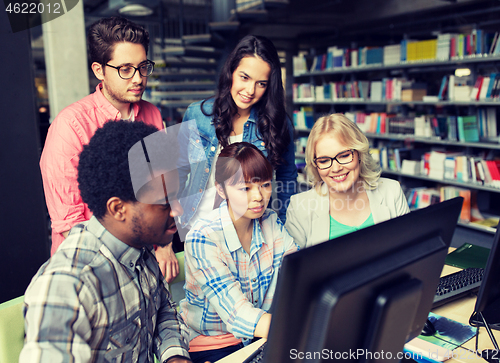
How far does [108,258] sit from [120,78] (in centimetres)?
86

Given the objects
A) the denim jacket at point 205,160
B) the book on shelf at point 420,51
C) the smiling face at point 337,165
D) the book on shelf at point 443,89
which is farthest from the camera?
the book on shelf at point 443,89

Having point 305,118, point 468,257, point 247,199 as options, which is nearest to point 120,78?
point 247,199

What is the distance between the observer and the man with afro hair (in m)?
0.70

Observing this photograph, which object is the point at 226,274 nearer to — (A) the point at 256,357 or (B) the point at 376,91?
(A) the point at 256,357

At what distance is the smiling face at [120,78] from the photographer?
1452 mm

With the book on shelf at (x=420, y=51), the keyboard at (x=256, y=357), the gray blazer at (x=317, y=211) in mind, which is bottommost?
the keyboard at (x=256, y=357)

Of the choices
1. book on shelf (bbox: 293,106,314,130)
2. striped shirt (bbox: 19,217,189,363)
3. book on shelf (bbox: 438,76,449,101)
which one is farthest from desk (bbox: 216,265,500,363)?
book on shelf (bbox: 293,106,314,130)

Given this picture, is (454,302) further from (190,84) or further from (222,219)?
(190,84)

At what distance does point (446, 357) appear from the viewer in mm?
996

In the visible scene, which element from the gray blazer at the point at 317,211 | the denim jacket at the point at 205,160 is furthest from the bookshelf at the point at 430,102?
the denim jacket at the point at 205,160

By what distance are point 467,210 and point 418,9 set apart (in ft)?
8.76

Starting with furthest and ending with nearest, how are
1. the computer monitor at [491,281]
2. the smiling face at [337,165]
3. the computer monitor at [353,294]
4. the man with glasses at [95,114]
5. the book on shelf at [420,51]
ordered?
the book on shelf at [420,51]
the smiling face at [337,165]
the man with glasses at [95,114]
the computer monitor at [491,281]
the computer monitor at [353,294]

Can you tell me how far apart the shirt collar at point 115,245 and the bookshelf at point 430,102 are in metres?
3.96

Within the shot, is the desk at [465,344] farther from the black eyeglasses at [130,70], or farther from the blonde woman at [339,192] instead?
the black eyeglasses at [130,70]
